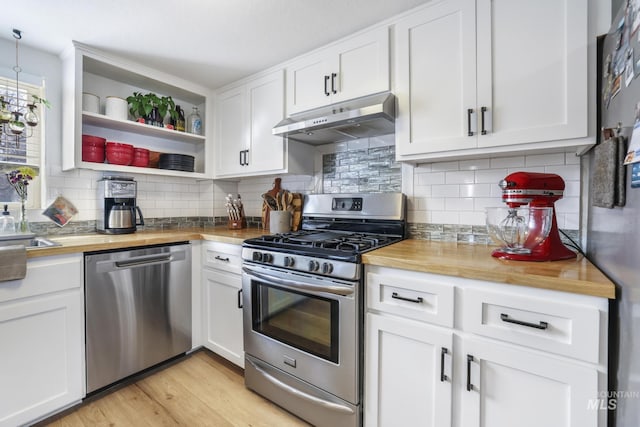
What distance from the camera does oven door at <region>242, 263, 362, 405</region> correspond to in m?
1.36

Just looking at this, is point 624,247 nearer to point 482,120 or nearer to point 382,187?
point 482,120

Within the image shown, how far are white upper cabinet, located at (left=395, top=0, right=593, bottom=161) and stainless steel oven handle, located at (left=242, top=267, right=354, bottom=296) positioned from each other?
0.83m

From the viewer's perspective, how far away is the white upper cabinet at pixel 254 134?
2.19 m

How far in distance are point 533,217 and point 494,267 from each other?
1.24 feet

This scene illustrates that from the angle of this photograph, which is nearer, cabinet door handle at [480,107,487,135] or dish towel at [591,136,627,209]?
dish towel at [591,136,627,209]

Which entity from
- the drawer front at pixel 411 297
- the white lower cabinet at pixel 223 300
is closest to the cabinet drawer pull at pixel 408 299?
the drawer front at pixel 411 297

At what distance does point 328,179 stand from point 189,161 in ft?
4.25

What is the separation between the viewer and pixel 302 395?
1.52m

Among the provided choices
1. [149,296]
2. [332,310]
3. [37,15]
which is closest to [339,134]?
[332,310]

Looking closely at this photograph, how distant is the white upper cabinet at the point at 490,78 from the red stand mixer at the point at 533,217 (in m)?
0.21

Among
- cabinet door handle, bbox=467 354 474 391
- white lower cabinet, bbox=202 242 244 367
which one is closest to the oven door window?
white lower cabinet, bbox=202 242 244 367

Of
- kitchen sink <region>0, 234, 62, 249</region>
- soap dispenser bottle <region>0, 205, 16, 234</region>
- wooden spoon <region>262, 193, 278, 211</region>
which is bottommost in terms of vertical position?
kitchen sink <region>0, 234, 62, 249</region>

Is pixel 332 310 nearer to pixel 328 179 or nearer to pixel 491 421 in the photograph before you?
pixel 491 421

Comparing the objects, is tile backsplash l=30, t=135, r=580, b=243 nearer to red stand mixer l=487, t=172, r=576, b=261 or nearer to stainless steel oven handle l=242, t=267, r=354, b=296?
red stand mixer l=487, t=172, r=576, b=261
